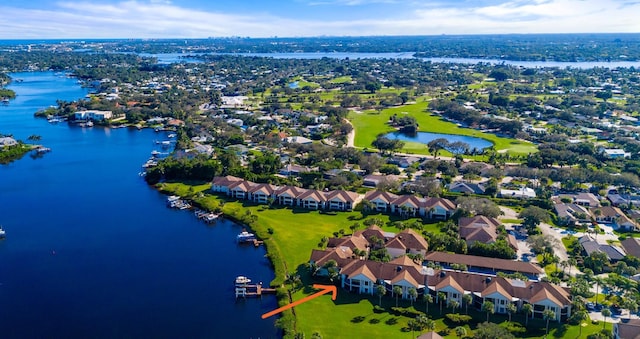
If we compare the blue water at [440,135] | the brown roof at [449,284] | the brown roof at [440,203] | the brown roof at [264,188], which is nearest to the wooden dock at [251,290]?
the brown roof at [449,284]

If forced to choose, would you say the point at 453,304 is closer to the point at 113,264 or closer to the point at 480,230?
the point at 480,230

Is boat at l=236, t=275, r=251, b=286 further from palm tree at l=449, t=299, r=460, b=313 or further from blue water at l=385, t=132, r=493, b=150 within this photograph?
blue water at l=385, t=132, r=493, b=150

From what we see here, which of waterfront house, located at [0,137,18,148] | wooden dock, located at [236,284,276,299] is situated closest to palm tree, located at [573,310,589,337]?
wooden dock, located at [236,284,276,299]

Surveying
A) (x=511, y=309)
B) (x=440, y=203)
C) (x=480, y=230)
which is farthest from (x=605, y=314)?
(x=440, y=203)

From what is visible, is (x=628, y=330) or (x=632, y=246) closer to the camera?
(x=628, y=330)

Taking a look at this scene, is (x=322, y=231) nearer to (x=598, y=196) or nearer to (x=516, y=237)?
(x=516, y=237)

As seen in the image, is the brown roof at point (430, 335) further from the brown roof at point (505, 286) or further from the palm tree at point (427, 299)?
the brown roof at point (505, 286)

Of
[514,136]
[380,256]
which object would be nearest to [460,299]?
[380,256]
